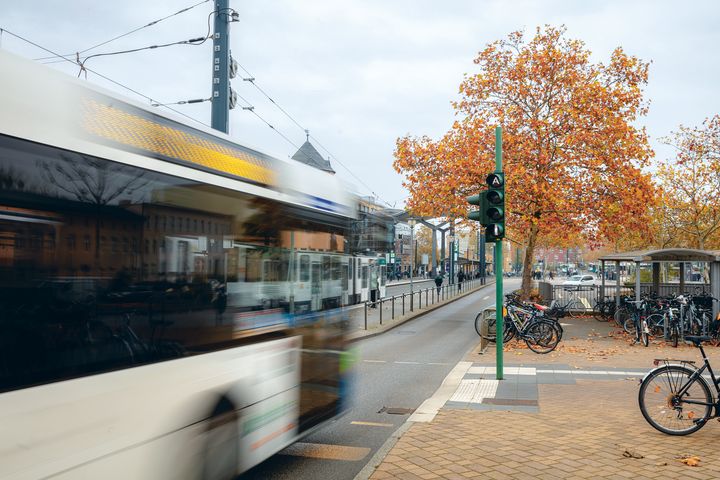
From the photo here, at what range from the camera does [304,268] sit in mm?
5730

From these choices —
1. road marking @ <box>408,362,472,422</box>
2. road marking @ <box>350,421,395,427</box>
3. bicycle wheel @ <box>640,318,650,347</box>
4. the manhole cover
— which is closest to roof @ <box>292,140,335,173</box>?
bicycle wheel @ <box>640,318,650,347</box>

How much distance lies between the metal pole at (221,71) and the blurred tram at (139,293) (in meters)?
5.69

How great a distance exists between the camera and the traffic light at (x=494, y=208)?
382 inches

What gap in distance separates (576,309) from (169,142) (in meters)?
23.5

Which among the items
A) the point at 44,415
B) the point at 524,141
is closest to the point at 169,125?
the point at 44,415

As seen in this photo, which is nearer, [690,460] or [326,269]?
[690,460]

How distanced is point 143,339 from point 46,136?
1237mm

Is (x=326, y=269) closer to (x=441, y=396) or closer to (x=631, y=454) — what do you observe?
(x=631, y=454)

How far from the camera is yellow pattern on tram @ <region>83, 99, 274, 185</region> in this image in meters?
3.52

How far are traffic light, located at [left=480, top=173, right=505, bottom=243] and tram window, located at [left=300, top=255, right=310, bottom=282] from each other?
181 inches

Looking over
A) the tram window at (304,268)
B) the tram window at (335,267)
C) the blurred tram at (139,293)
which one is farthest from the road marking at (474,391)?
the tram window at (304,268)

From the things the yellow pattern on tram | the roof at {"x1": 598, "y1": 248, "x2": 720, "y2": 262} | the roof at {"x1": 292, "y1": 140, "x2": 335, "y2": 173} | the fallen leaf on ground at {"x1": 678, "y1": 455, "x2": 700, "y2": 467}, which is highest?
the roof at {"x1": 292, "y1": 140, "x2": 335, "y2": 173}

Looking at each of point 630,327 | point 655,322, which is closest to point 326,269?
point 655,322

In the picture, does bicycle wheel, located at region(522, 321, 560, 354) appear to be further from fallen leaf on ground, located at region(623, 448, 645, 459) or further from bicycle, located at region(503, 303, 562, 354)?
fallen leaf on ground, located at region(623, 448, 645, 459)
